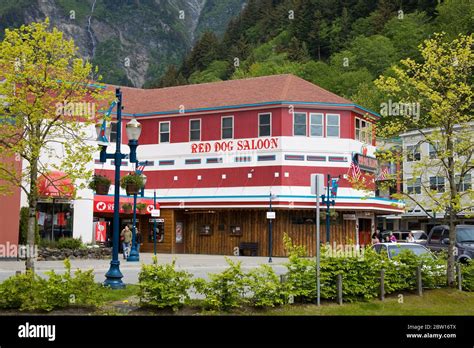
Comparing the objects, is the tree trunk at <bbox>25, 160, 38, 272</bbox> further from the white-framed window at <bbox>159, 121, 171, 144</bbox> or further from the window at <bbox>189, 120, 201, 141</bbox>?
the white-framed window at <bbox>159, 121, 171, 144</bbox>

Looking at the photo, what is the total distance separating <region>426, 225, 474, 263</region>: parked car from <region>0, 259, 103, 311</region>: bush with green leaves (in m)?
14.5

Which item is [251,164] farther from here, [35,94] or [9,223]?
[35,94]

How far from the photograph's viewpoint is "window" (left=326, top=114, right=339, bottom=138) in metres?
44.6

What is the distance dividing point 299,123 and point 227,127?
5.57 meters

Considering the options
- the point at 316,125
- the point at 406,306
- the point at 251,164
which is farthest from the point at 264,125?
the point at 406,306

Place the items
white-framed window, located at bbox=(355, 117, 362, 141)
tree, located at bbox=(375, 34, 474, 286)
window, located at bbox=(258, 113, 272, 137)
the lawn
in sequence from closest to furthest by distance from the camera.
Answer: the lawn → tree, located at bbox=(375, 34, 474, 286) → window, located at bbox=(258, 113, 272, 137) → white-framed window, located at bbox=(355, 117, 362, 141)

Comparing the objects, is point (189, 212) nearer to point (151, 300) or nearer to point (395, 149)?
point (395, 149)

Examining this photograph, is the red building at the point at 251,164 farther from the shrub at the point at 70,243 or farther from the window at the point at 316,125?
the shrub at the point at 70,243

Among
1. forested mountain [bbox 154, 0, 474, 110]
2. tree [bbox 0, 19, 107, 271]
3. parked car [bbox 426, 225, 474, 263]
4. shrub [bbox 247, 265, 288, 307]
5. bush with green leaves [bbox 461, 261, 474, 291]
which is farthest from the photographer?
forested mountain [bbox 154, 0, 474, 110]

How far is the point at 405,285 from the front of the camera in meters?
16.6

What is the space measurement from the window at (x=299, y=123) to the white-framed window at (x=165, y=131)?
33.8ft

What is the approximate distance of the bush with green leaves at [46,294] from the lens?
12812 mm

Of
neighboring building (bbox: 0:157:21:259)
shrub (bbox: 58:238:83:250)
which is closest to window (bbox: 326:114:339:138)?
shrub (bbox: 58:238:83:250)

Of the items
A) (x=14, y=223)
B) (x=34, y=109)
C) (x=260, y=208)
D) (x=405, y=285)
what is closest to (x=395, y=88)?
(x=405, y=285)
